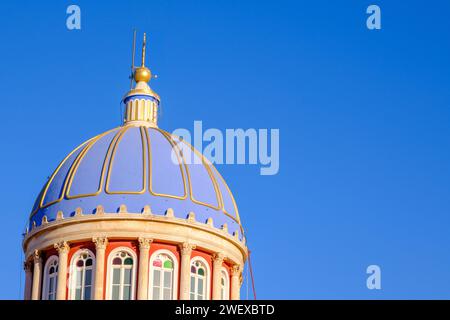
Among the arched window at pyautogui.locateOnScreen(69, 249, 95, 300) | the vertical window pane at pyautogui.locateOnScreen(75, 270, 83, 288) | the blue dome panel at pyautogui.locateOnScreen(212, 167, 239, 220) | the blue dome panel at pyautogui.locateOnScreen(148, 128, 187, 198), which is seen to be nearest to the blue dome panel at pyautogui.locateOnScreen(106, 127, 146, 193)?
the blue dome panel at pyautogui.locateOnScreen(148, 128, 187, 198)

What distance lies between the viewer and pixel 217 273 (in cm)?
6944

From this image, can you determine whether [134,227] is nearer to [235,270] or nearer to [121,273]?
[121,273]

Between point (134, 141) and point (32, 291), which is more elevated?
point (134, 141)

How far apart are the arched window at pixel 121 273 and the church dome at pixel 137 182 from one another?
1.95 meters

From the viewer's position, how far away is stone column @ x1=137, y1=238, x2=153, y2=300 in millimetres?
66812

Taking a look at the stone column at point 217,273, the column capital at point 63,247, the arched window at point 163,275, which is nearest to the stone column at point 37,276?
the column capital at point 63,247

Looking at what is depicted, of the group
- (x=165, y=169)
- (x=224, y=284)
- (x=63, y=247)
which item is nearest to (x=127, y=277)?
(x=63, y=247)

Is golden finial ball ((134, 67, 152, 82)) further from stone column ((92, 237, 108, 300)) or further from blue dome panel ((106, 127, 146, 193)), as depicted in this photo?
stone column ((92, 237, 108, 300))

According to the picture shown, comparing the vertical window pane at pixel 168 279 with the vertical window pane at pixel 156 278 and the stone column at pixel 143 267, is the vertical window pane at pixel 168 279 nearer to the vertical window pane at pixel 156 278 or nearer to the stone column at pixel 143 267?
the vertical window pane at pixel 156 278

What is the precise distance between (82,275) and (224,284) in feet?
22.7
